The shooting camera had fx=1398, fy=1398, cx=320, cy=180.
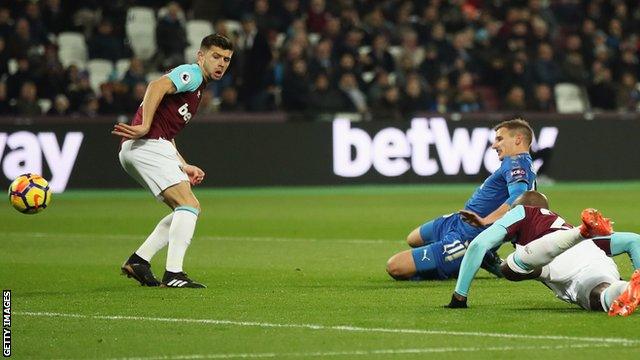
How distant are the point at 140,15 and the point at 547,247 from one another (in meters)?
18.6

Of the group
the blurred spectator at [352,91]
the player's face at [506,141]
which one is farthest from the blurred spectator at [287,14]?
the player's face at [506,141]

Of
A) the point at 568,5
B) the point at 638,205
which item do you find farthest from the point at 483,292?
the point at 568,5

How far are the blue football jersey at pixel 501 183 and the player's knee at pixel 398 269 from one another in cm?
74

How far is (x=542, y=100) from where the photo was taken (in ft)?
87.0

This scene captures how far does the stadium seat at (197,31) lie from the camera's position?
26875 millimetres

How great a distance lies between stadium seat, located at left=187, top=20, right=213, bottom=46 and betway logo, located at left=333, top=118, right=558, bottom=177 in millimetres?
4302

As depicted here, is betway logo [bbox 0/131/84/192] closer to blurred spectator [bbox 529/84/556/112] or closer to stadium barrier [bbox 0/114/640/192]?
stadium barrier [bbox 0/114/640/192]

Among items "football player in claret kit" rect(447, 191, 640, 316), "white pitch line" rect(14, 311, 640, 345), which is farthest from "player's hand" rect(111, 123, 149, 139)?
"football player in claret kit" rect(447, 191, 640, 316)

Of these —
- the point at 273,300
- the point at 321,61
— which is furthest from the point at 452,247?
the point at 321,61

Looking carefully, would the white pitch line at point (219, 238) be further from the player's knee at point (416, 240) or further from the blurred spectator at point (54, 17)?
the blurred spectator at point (54, 17)

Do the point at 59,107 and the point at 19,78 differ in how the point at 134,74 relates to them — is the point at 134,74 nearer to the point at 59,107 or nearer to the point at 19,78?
the point at 59,107

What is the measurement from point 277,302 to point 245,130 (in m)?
13.6

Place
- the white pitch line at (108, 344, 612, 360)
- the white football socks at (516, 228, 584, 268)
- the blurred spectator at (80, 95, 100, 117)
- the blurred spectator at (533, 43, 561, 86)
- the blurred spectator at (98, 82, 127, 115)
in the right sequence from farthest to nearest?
the blurred spectator at (533, 43, 561, 86) → the blurred spectator at (98, 82, 127, 115) → the blurred spectator at (80, 95, 100, 117) → the white football socks at (516, 228, 584, 268) → the white pitch line at (108, 344, 612, 360)

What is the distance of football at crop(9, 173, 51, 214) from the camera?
39.0 ft
